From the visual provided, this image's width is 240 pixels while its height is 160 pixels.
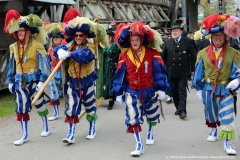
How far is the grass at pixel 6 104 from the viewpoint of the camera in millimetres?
9712

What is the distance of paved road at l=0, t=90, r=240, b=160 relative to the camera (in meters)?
5.86

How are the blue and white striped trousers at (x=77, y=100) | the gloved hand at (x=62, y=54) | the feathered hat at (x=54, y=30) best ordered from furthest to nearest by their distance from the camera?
the feathered hat at (x=54, y=30), the blue and white striped trousers at (x=77, y=100), the gloved hand at (x=62, y=54)

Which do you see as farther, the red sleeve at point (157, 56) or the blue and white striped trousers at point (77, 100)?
the blue and white striped trousers at point (77, 100)

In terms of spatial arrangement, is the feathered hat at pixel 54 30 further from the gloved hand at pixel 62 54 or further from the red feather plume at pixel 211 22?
the red feather plume at pixel 211 22

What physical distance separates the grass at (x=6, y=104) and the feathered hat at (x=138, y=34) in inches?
182

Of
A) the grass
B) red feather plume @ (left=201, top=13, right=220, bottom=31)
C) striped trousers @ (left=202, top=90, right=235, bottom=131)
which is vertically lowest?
the grass

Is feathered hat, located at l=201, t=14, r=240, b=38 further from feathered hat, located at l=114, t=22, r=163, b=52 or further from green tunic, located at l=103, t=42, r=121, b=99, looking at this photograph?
green tunic, located at l=103, t=42, r=121, b=99

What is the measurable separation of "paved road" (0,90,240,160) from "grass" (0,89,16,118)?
1.12 meters

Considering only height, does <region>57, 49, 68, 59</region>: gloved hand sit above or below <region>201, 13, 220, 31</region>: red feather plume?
below

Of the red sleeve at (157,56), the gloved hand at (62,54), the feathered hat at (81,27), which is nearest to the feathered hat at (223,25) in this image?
the red sleeve at (157,56)

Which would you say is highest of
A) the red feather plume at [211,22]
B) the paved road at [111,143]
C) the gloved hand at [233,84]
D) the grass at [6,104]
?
the red feather plume at [211,22]

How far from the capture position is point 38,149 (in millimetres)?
6281

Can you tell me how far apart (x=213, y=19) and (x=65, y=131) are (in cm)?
343

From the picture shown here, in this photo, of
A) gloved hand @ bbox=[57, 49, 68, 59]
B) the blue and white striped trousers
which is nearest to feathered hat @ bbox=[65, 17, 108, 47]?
gloved hand @ bbox=[57, 49, 68, 59]
